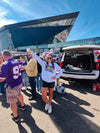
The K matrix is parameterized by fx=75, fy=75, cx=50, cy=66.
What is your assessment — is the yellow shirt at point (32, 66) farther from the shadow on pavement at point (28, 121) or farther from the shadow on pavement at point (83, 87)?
the shadow on pavement at point (83, 87)

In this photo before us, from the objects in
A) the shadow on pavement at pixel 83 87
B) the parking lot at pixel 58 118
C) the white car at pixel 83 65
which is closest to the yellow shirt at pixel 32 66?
the parking lot at pixel 58 118

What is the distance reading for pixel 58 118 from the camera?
2.01 meters

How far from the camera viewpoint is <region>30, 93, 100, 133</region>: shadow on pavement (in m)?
1.69

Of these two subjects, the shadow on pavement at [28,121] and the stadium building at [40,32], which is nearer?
the shadow on pavement at [28,121]

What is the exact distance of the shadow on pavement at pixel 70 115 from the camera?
169cm

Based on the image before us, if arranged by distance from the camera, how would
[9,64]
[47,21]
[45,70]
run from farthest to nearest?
[47,21] < [45,70] < [9,64]

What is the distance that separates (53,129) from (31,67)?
1820 millimetres

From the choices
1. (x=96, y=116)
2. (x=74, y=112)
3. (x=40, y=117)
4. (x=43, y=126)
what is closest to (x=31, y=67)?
(x=40, y=117)

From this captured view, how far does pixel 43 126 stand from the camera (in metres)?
1.79

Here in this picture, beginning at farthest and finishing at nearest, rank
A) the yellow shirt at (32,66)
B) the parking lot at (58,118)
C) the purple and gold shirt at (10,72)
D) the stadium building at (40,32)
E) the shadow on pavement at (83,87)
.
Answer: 1. the stadium building at (40,32)
2. the shadow on pavement at (83,87)
3. the yellow shirt at (32,66)
4. the parking lot at (58,118)
5. the purple and gold shirt at (10,72)

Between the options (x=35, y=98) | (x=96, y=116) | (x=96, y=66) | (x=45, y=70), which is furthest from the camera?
(x=96, y=66)

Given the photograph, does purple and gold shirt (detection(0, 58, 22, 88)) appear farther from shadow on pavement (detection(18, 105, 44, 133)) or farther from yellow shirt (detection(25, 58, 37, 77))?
shadow on pavement (detection(18, 105, 44, 133))

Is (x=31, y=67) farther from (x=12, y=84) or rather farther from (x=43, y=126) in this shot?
(x=43, y=126)

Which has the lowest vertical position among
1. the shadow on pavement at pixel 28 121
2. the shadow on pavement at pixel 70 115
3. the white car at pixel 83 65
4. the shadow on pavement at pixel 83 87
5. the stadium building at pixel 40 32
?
Result: the shadow on pavement at pixel 28 121
